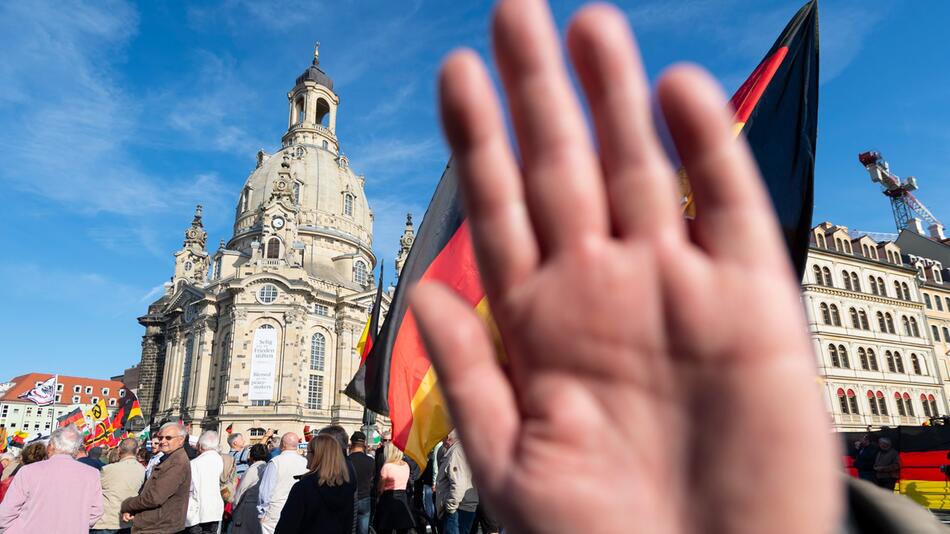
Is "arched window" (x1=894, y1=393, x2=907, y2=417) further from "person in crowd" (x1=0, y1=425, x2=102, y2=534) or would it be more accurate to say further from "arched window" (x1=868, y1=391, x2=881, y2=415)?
"person in crowd" (x1=0, y1=425, x2=102, y2=534)

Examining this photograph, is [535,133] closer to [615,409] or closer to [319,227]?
[615,409]

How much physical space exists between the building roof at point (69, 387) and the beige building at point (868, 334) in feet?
281

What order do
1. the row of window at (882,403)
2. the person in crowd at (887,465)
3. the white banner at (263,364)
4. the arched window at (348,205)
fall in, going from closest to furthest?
Answer: the person in crowd at (887,465), the row of window at (882,403), the white banner at (263,364), the arched window at (348,205)

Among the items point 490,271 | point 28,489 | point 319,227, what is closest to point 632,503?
point 490,271

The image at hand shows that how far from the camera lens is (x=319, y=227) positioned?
176 ft

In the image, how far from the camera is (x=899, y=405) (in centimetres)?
3553

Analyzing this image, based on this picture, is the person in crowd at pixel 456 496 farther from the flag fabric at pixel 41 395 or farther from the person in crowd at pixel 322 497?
the flag fabric at pixel 41 395

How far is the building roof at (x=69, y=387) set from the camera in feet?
262

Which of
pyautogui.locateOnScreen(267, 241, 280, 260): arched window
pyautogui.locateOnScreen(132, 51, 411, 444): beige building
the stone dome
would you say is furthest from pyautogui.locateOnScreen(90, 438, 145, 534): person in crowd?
the stone dome

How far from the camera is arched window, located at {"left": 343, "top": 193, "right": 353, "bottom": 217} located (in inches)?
2249

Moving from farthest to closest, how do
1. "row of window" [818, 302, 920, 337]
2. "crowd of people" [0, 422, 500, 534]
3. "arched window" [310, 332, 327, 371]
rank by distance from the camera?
"arched window" [310, 332, 327, 371], "row of window" [818, 302, 920, 337], "crowd of people" [0, 422, 500, 534]

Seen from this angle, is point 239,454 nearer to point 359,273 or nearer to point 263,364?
point 263,364

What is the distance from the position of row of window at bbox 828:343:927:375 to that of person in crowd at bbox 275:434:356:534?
120 ft

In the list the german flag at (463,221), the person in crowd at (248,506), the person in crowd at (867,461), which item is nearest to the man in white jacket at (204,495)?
the person in crowd at (248,506)
